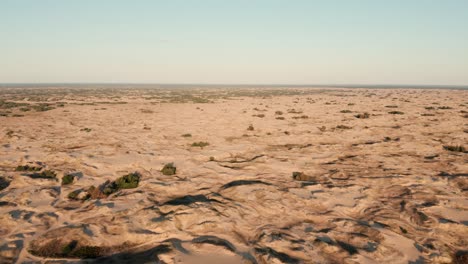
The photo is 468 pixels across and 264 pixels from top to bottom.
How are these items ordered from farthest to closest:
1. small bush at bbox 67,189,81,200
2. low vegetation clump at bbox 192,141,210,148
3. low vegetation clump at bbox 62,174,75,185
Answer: low vegetation clump at bbox 192,141,210,148 < low vegetation clump at bbox 62,174,75,185 < small bush at bbox 67,189,81,200

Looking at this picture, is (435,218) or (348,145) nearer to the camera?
(435,218)

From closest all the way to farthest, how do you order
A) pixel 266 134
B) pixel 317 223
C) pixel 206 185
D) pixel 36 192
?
pixel 317 223
pixel 36 192
pixel 206 185
pixel 266 134

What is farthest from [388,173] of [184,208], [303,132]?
[303,132]

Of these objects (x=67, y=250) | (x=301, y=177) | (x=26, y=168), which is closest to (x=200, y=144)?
(x=301, y=177)

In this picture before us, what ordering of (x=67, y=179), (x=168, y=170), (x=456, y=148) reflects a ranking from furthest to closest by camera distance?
(x=456, y=148) → (x=168, y=170) → (x=67, y=179)

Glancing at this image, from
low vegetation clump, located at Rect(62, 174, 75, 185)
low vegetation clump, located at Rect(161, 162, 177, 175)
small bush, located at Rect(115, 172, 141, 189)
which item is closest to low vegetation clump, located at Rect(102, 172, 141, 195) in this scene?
small bush, located at Rect(115, 172, 141, 189)

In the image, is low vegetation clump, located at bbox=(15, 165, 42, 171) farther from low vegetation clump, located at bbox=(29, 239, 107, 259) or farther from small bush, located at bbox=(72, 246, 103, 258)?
small bush, located at bbox=(72, 246, 103, 258)

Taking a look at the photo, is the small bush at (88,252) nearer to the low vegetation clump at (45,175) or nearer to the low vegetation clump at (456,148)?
the low vegetation clump at (45,175)

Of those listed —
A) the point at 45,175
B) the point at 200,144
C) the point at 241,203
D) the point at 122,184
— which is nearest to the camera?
the point at 241,203

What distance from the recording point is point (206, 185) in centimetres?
1123

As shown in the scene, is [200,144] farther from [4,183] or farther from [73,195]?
[4,183]

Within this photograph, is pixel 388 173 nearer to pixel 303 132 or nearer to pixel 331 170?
pixel 331 170

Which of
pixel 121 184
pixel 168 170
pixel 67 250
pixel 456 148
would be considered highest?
pixel 456 148

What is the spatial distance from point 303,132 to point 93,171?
566 inches
